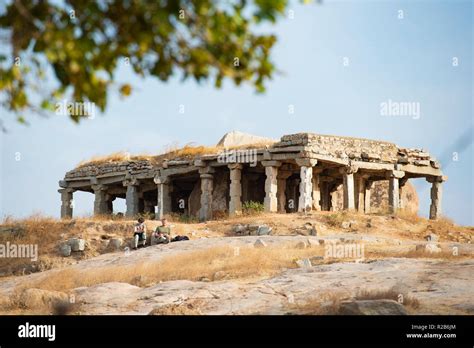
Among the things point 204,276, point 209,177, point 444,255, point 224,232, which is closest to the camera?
point 204,276

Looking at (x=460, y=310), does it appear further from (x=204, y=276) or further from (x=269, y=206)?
(x=269, y=206)

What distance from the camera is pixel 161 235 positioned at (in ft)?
74.3

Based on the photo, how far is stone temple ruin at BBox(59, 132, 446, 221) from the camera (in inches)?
1125

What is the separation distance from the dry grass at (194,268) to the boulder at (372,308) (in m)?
4.67

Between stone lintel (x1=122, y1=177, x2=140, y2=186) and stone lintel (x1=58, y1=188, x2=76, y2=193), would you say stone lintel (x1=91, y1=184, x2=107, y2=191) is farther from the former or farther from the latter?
stone lintel (x1=58, y1=188, x2=76, y2=193)

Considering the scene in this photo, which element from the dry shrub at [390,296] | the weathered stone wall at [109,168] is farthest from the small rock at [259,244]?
the weathered stone wall at [109,168]

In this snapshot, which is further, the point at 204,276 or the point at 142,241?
the point at 142,241

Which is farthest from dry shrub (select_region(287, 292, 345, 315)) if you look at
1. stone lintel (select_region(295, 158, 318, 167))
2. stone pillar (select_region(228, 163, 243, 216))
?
stone pillar (select_region(228, 163, 243, 216))

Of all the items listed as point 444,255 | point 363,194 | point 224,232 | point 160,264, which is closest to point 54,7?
point 160,264

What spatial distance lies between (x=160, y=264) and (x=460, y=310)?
8467mm

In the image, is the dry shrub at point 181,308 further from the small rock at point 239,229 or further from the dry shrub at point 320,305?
the small rock at point 239,229

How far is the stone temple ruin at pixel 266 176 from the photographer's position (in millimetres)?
28562

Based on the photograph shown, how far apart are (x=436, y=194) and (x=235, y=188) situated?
10.2 meters
